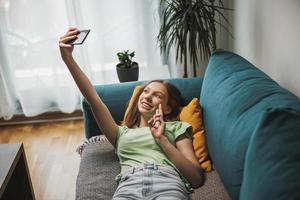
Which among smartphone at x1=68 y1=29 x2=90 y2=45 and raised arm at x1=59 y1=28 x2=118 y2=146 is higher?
smartphone at x1=68 y1=29 x2=90 y2=45

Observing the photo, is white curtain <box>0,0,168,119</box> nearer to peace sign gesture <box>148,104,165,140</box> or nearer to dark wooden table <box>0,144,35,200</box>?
peace sign gesture <box>148,104,165,140</box>

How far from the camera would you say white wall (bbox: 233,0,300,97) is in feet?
5.42

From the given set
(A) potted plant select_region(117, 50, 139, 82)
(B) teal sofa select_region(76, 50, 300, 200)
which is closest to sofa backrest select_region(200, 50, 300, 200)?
(B) teal sofa select_region(76, 50, 300, 200)

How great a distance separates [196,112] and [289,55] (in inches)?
19.3

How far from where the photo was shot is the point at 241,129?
1.32 metres

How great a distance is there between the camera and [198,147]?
1.72 metres

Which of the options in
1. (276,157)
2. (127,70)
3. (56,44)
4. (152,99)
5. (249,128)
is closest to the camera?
(276,157)

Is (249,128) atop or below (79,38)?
below

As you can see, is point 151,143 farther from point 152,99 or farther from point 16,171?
point 16,171

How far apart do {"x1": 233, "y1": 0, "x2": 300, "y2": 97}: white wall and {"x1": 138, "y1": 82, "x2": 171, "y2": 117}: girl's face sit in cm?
57

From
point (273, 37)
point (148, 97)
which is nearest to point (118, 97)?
point (148, 97)

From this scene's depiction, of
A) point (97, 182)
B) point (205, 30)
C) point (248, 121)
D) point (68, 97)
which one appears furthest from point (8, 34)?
point (248, 121)

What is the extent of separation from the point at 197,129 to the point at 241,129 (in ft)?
1.46

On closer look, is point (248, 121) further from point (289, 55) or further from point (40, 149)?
point (40, 149)
